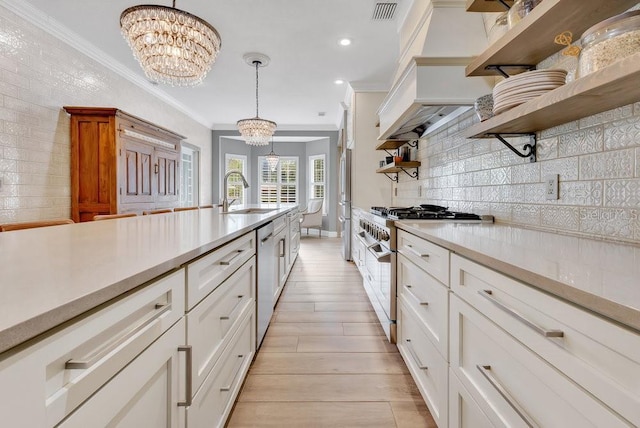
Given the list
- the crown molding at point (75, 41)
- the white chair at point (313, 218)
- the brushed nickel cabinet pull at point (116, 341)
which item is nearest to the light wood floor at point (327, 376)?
the brushed nickel cabinet pull at point (116, 341)

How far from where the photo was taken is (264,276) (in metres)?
2.11

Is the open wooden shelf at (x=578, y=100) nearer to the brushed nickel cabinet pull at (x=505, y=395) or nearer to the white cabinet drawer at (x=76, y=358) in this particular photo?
the brushed nickel cabinet pull at (x=505, y=395)

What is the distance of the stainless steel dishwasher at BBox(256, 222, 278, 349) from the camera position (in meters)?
1.98

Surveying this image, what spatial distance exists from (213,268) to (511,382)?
96cm

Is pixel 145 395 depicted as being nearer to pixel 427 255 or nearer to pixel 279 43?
pixel 427 255

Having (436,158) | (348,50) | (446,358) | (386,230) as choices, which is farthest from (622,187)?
(348,50)

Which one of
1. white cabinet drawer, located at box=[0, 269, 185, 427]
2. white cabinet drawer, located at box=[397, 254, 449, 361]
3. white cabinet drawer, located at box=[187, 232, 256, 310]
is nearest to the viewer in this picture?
white cabinet drawer, located at box=[0, 269, 185, 427]

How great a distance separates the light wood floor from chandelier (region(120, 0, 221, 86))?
2.13 m

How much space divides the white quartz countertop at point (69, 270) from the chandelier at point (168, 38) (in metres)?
1.64

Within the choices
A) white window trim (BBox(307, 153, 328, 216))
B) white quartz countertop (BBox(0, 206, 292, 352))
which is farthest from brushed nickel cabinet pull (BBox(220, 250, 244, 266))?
white window trim (BBox(307, 153, 328, 216))

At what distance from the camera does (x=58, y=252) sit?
0.84 meters

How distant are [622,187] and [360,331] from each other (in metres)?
1.80

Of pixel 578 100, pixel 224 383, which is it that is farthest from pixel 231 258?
pixel 578 100

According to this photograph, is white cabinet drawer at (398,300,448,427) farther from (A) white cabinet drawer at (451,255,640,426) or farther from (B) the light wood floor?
(A) white cabinet drawer at (451,255,640,426)
